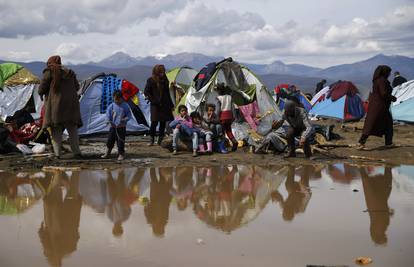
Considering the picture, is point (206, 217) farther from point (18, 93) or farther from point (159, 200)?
point (18, 93)

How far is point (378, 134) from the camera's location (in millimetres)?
10547

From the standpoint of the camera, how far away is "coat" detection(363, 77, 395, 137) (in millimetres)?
10391

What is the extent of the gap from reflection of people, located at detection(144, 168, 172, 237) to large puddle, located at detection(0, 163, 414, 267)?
1 centimetres

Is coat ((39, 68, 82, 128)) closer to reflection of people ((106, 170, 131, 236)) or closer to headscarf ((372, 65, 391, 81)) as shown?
reflection of people ((106, 170, 131, 236))

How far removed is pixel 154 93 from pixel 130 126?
194 centimetres

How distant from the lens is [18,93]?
13758 mm

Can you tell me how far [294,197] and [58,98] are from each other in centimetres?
458

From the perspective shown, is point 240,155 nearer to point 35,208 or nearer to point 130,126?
point 130,126

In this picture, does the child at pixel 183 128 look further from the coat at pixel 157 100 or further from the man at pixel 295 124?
the man at pixel 295 124

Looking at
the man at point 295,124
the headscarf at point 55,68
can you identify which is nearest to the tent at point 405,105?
the man at point 295,124

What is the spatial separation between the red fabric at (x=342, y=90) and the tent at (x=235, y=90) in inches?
222

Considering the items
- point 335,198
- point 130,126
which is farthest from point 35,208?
point 130,126

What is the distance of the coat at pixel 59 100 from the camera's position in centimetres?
895

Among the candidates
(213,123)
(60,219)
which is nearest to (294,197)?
(60,219)
